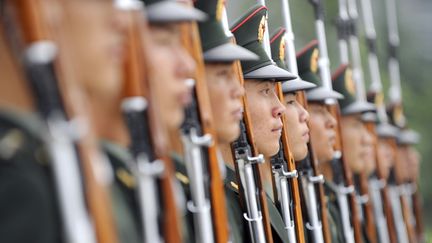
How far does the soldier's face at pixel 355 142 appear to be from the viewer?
7.14 m

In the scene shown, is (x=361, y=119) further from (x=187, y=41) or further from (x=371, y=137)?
(x=187, y=41)

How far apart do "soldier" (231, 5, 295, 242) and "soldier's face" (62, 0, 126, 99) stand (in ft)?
6.01

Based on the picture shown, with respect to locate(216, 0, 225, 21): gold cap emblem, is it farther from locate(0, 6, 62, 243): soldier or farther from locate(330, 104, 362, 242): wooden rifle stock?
locate(330, 104, 362, 242): wooden rifle stock

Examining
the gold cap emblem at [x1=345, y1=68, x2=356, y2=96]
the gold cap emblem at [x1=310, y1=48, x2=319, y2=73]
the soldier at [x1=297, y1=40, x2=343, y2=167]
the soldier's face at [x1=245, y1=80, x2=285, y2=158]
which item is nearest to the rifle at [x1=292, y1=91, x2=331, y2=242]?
the soldier at [x1=297, y1=40, x2=343, y2=167]

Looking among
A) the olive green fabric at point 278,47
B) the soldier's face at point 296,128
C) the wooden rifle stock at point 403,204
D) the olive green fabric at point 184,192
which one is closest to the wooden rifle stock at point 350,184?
the olive green fabric at point 278,47

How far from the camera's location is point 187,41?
3891mm

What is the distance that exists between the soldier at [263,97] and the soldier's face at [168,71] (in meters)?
1.47

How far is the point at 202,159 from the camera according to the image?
3.98 m

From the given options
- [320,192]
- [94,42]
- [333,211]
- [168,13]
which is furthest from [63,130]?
[333,211]

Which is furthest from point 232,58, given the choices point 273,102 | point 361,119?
point 361,119

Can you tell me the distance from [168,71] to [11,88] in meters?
0.54

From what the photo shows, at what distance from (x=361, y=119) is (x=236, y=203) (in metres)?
2.78

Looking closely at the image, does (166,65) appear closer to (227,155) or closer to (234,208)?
(234,208)

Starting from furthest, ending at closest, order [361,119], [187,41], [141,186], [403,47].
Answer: [403,47], [361,119], [187,41], [141,186]
